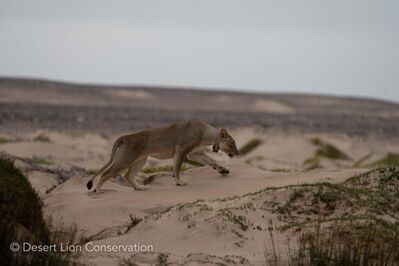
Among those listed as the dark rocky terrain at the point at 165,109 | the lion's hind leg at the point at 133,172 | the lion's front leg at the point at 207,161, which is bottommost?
the dark rocky terrain at the point at 165,109

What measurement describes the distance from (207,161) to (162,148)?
99 centimetres

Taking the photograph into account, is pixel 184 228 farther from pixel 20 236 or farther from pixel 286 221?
pixel 20 236

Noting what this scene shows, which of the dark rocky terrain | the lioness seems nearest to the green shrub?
the lioness

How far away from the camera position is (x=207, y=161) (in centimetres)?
1734

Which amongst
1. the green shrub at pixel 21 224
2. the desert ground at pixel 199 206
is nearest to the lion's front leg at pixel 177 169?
the desert ground at pixel 199 206

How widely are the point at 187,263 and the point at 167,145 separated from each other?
22.9ft

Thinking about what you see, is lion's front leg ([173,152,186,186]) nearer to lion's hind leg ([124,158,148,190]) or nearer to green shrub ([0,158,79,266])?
lion's hind leg ([124,158,148,190])

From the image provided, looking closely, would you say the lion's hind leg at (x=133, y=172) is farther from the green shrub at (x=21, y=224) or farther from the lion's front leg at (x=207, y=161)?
the green shrub at (x=21, y=224)

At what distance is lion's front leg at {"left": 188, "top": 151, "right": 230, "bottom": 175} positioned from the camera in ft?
56.4

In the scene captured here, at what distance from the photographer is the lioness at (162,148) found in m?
16.5

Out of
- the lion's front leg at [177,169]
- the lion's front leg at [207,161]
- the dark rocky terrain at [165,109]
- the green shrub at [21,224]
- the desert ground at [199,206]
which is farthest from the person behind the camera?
the dark rocky terrain at [165,109]

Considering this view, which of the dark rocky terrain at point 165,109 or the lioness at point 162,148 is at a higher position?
the lioness at point 162,148

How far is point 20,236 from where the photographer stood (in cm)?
952

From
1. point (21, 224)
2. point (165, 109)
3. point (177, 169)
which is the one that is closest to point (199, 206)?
point (21, 224)
